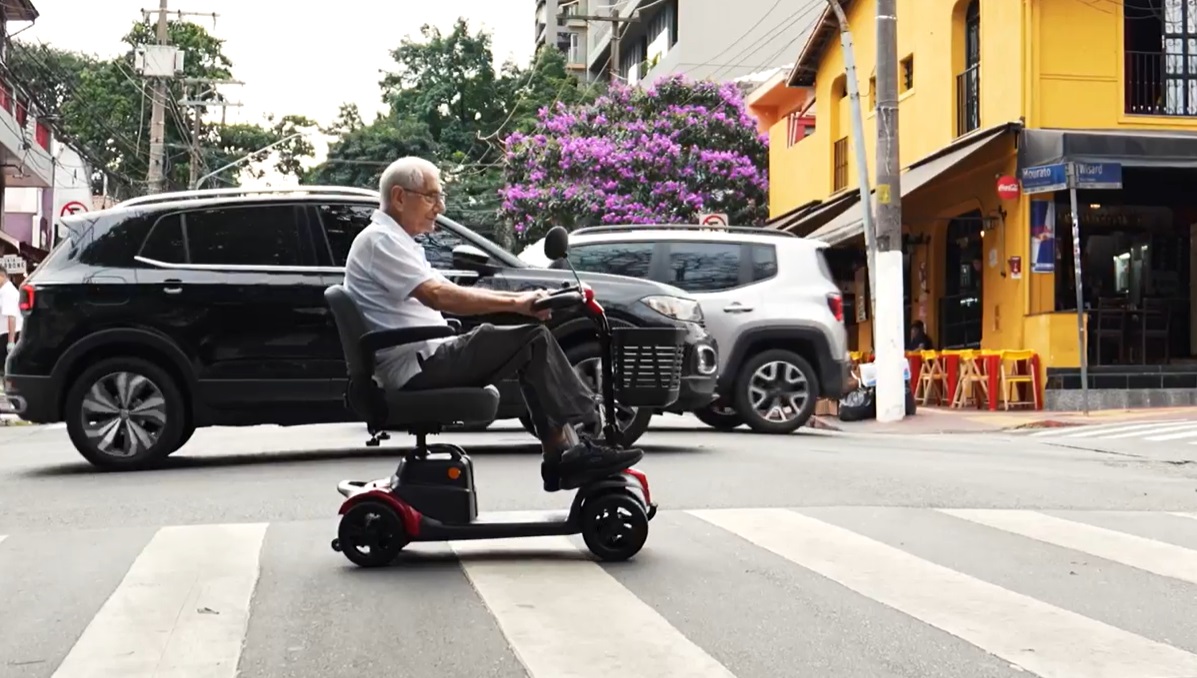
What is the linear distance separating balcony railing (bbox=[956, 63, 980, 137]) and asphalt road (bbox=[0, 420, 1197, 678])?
15.0 metres

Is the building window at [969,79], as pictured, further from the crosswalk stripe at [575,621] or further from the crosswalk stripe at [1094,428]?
the crosswalk stripe at [575,621]

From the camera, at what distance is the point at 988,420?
1838 cm

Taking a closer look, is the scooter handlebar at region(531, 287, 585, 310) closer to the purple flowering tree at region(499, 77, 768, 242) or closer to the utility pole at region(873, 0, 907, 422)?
the utility pole at region(873, 0, 907, 422)

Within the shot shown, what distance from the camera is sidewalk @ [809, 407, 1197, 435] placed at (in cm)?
1733

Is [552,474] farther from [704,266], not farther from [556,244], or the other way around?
[704,266]

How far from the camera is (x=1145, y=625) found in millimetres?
5105

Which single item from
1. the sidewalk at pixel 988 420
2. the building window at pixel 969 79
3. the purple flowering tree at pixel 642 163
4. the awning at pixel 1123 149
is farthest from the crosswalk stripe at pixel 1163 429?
the purple flowering tree at pixel 642 163

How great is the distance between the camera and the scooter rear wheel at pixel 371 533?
19.0ft

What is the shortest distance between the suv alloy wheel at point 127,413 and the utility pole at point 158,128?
2581cm

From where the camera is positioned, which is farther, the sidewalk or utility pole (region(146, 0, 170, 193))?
utility pole (region(146, 0, 170, 193))

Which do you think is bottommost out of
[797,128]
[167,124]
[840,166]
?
[840,166]

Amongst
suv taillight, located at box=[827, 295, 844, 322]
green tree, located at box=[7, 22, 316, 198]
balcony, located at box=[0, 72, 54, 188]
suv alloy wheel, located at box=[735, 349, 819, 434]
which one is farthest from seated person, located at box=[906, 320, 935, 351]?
green tree, located at box=[7, 22, 316, 198]

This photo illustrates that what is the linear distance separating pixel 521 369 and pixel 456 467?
47cm

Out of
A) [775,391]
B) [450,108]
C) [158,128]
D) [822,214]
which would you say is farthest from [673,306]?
[450,108]
